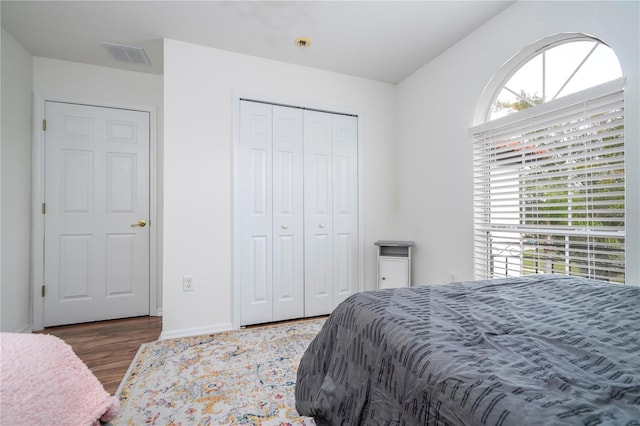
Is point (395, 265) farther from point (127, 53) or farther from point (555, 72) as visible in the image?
point (127, 53)

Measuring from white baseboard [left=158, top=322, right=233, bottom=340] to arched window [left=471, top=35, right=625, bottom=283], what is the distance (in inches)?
88.8

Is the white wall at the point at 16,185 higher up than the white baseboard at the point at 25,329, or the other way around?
the white wall at the point at 16,185

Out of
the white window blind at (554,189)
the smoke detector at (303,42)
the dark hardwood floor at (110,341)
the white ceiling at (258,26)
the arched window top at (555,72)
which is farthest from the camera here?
the smoke detector at (303,42)

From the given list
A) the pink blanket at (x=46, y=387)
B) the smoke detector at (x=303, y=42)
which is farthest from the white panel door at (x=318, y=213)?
the pink blanket at (x=46, y=387)

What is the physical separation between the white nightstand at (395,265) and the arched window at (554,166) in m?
0.69

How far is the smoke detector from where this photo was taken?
8.49 ft

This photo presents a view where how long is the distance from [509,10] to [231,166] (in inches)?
99.3

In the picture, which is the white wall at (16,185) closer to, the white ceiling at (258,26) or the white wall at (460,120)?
the white ceiling at (258,26)

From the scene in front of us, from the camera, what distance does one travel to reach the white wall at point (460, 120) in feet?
5.16

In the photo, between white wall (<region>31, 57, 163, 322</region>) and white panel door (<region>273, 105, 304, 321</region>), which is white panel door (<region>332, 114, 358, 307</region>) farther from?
A: white wall (<region>31, 57, 163, 322</region>)

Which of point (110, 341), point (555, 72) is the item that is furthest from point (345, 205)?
point (110, 341)

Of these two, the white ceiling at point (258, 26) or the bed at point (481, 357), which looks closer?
the bed at point (481, 357)

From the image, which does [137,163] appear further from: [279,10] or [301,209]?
[279,10]

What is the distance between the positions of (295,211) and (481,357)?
240 cm
